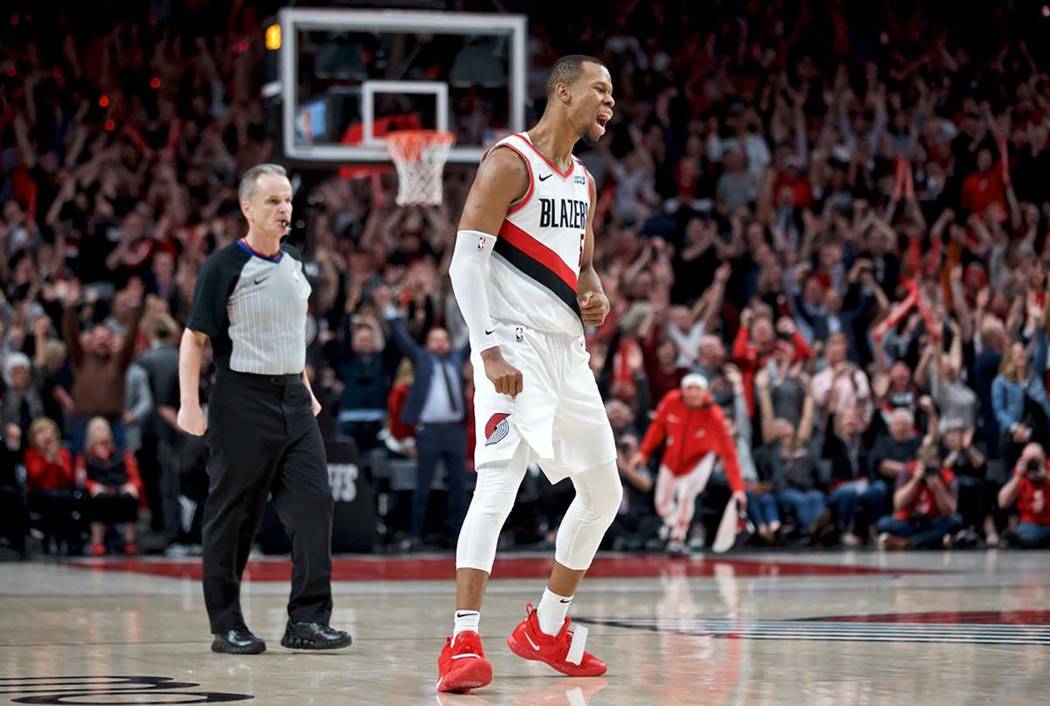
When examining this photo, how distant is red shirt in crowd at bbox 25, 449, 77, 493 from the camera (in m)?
16.5

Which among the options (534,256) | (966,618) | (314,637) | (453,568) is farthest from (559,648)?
(453,568)

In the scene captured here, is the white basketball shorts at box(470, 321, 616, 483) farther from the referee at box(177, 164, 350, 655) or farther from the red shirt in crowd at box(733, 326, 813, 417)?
the red shirt in crowd at box(733, 326, 813, 417)

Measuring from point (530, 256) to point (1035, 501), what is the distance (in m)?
12.1

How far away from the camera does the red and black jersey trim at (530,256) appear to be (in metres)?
6.92

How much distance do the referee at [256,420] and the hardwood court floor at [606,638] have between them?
325mm

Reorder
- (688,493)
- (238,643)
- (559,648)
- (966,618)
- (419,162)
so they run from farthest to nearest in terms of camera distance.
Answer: (688,493), (419,162), (966,618), (238,643), (559,648)

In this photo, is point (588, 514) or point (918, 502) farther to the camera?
point (918, 502)

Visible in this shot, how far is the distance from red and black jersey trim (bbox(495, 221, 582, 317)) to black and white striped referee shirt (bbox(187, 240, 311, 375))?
4.94ft

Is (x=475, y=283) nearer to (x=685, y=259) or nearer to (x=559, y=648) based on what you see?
(x=559, y=648)

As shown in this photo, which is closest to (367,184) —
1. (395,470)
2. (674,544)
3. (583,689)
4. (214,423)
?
(395,470)

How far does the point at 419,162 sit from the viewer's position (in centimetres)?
1680

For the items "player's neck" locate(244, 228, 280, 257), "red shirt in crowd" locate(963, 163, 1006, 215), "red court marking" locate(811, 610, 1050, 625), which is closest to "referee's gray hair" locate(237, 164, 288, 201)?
"player's neck" locate(244, 228, 280, 257)

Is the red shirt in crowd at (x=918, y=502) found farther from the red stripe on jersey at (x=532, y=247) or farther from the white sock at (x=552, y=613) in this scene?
the red stripe on jersey at (x=532, y=247)

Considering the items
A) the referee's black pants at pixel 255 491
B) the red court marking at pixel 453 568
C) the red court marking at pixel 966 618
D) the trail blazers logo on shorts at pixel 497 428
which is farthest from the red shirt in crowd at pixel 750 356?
the trail blazers logo on shorts at pixel 497 428
